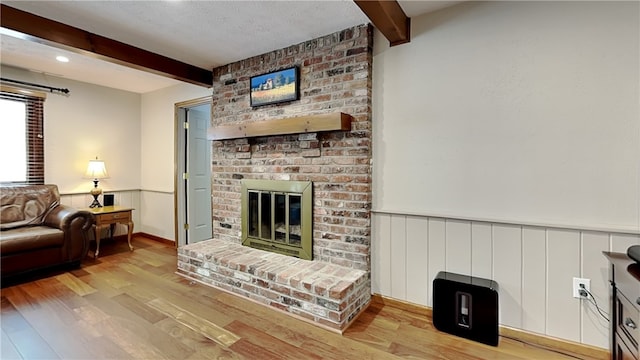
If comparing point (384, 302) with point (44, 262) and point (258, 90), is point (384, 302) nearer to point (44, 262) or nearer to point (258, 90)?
point (258, 90)

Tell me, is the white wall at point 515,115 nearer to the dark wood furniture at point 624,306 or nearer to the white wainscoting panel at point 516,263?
the white wainscoting panel at point 516,263

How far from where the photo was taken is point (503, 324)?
6.49 feet

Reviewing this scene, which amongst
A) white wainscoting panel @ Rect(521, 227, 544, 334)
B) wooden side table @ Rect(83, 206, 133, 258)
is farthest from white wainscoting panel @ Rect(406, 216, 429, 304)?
wooden side table @ Rect(83, 206, 133, 258)

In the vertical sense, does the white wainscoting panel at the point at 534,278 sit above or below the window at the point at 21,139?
below

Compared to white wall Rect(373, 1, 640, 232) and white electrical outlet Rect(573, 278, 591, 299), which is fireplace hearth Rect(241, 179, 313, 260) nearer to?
white wall Rect(373, 1, 640, 232)

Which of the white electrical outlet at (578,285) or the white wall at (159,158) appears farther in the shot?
the white wall at (159,158)

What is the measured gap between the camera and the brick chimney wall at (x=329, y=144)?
2396 millimetres

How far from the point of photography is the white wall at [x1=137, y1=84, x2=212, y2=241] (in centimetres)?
417

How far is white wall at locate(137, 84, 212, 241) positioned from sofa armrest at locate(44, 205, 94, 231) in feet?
3.42

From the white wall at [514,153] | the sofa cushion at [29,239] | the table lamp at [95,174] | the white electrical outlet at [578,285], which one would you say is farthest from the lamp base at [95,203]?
the white electrical outlet at [578,285]

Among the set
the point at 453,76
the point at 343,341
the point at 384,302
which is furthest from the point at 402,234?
the point at 453,76

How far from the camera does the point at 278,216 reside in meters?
2.88

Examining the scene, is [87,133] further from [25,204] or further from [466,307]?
[466,307]

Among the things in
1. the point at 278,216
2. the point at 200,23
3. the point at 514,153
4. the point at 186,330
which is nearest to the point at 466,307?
the point at 514,153
